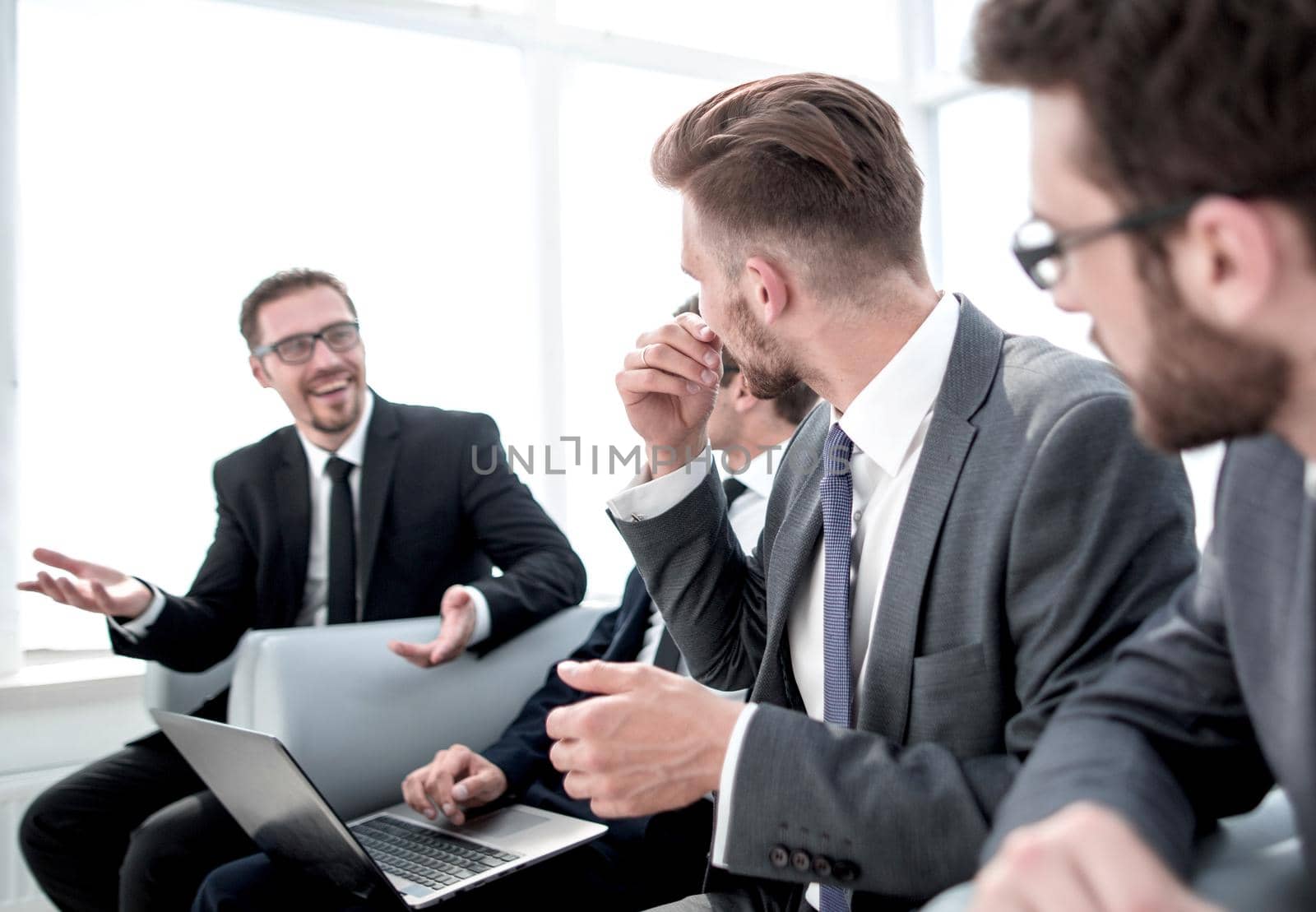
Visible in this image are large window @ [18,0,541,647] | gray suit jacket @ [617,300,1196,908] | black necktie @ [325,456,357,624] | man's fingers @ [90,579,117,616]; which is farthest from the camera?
large window @ [18,0,541,647]

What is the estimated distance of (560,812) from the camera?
197 cm

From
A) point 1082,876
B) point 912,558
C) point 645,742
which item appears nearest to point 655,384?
point 912,558

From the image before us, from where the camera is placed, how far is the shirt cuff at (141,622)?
2547 mm

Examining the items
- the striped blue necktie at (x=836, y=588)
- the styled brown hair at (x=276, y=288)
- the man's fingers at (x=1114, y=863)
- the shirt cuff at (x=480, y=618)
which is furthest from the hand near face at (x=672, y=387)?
the styled brown hair at (x=276, y=288)

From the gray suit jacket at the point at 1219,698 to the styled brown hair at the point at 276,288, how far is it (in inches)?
102

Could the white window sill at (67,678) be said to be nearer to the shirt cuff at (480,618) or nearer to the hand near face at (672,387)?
the shirt cuff at (480,618)

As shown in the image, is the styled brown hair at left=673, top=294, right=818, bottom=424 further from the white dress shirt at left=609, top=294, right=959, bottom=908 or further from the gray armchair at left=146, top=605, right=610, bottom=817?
the white dress shirt at left=609, top=294, right=959, bottom=908

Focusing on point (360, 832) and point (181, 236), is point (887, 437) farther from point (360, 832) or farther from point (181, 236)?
point (181, 236)

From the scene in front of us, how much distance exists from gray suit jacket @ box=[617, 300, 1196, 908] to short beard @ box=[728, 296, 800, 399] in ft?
0.89

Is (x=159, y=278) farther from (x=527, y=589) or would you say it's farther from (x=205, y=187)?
(x=527, y=589)

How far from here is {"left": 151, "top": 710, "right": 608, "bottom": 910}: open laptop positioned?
59.1 inches

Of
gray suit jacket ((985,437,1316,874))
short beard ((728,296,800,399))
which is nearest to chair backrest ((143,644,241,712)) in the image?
short beard ((728,296,800,399))

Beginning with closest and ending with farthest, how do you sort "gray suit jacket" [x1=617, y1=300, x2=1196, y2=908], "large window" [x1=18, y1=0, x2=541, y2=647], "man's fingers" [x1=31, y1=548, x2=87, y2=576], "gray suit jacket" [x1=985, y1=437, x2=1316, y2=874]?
1. "gray suit jacket" [x1=985, y1=437, x2=1316, y2=874]
2. "gray suit jacket" [x1=617, y1=300, x2=1196, y2=908]
3. "man's fingers" [x1=31, y1=548, x2=87, y2=576]
4. "large window" [x1=18, y1=0, x2=541, y2=647]

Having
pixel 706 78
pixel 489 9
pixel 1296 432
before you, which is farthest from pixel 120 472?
pixel 1296 432
